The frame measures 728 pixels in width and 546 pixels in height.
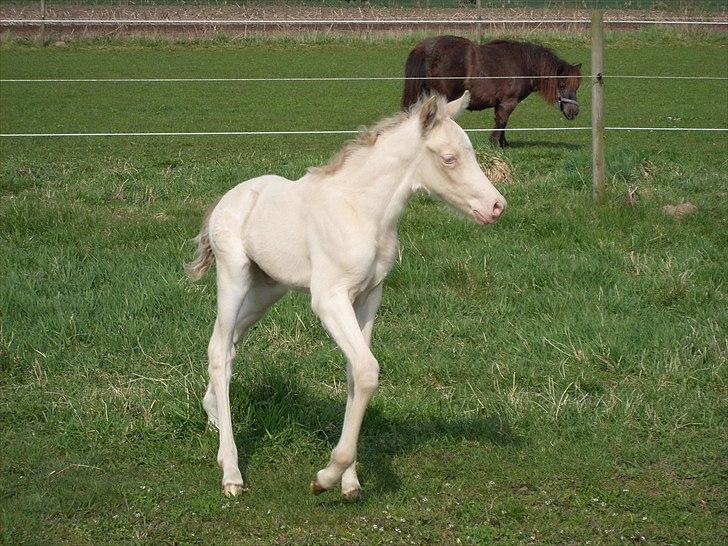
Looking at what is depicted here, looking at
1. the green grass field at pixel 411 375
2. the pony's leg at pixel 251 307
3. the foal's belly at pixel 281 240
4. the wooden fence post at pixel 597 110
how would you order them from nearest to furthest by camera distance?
the green grass field at pixel 411 375 → the foal's belly at pixel 281 240 → the pony's leg at pixel 251 307 → the wooden fence post at pixel 597 110

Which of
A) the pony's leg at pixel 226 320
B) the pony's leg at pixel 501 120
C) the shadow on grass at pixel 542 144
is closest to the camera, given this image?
the pony's leg at pixel 226 320

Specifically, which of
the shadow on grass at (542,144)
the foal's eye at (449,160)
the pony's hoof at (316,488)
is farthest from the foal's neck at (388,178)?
the shadow on grass at (542,144)

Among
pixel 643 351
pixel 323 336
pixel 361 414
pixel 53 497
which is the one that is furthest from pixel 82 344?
pixel 643 351

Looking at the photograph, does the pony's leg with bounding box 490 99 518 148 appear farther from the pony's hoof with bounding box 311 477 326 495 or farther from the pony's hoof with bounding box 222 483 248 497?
the pony's hoof with bounding box 311 477 326 495

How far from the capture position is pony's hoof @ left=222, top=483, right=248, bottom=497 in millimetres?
4758

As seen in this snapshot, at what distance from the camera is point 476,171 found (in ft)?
15.6

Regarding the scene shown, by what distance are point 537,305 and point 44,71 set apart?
766 inches

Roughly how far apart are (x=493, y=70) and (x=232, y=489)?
13.0 m

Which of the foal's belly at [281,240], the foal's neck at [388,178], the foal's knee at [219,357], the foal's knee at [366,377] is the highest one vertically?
the foal's neck at [388,178]

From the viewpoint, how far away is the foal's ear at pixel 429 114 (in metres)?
4.66

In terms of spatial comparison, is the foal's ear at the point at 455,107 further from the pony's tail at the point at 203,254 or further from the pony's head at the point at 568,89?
the pony's head at the point at 568,89

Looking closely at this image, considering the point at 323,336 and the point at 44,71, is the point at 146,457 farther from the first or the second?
the point at 44,71

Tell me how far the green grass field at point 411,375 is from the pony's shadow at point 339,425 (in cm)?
2

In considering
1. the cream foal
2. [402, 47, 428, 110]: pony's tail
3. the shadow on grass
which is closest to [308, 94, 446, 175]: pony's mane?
the cream foal
